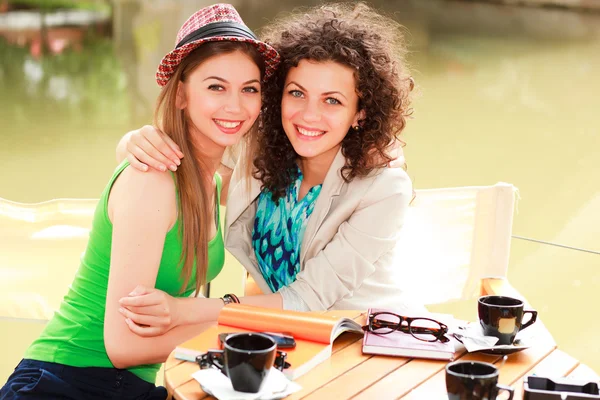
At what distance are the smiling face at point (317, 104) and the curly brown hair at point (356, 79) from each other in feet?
0.09

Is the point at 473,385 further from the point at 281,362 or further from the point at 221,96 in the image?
the point at 221,96

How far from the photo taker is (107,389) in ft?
6.49

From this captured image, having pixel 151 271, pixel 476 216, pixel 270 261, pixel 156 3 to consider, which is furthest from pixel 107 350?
pixel 156 3

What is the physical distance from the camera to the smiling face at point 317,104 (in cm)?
223

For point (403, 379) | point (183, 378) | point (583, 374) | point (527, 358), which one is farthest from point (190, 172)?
point (583, 374)

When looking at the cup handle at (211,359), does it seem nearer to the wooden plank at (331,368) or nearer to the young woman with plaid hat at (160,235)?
the wooden plank at (331,368)

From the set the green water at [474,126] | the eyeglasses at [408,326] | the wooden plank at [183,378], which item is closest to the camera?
the wooden plank at [183,378]

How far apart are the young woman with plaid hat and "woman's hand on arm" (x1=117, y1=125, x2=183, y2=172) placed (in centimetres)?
3

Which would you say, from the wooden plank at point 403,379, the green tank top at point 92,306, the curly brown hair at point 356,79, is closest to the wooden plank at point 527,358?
the wooden plank at point 403,379

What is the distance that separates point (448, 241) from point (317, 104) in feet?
3.14

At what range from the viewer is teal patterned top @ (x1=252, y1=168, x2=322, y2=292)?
2377mm

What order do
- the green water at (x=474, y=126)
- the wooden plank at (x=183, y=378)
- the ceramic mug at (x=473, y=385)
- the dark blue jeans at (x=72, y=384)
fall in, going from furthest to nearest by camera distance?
the green water at (x=474, y=126) < the dark blue jeans at (x=72, y=384) < the wooden plank at (x=183, y=378) < the ceramic mug at (x=473, y=385)

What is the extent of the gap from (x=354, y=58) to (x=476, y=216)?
35.8 inches

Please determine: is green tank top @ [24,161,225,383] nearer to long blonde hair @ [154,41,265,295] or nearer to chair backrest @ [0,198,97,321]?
long blonde hair @ [154,41,265,295]
